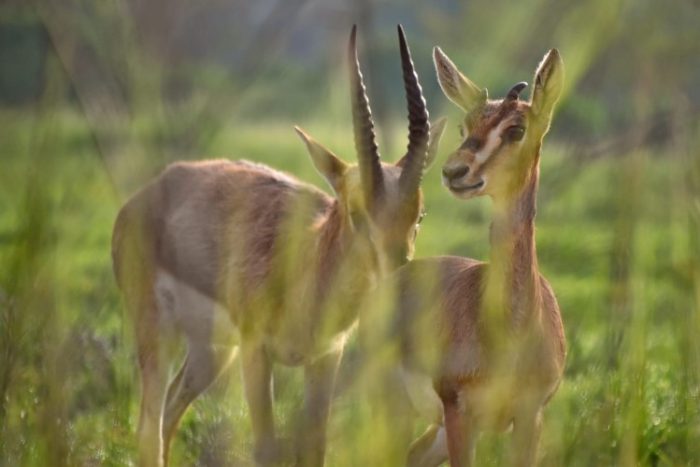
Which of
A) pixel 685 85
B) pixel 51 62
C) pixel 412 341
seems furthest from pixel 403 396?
pixel 51 62

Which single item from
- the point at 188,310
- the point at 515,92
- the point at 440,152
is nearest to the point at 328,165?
the point at 188,310

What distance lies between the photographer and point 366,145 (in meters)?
5.27

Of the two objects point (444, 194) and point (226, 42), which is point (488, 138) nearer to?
point (226, 42)

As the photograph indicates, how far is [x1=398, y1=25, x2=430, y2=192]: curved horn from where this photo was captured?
4.89m

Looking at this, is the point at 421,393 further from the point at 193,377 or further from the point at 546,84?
the point at 193,377

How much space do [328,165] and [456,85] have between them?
1679mm

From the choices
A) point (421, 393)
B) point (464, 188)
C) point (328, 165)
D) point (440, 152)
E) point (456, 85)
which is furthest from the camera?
point (328, 165)

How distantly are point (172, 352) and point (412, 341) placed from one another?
7.61 feet

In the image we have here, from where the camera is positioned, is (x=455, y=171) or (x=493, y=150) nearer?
(x=455, y=171)

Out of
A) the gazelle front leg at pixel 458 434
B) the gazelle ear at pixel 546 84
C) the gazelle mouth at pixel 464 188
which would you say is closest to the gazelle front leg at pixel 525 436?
the gazelle front leg at pixel 458 434

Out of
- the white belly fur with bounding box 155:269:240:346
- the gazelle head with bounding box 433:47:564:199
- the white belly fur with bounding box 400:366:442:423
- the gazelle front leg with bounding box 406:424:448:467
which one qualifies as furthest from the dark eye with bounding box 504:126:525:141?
the white belly fur with bounding box 155:269:240:346

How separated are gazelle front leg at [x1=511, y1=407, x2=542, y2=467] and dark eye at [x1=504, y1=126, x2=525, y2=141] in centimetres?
82

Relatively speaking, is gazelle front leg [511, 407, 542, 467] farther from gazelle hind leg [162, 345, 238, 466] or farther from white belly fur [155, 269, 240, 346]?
gazelle hind leg [162, 345, 238, 466]

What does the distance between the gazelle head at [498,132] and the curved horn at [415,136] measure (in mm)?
440
